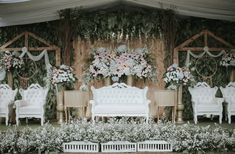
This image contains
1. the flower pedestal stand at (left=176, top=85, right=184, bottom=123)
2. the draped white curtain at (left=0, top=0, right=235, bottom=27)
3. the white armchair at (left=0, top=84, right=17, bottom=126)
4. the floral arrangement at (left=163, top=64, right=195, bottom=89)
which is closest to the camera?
the draped white curtain at (left=0, top=0, right=235, bottom=27)

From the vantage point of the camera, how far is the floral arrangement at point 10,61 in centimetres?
1045

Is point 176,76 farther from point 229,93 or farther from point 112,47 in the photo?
point 112,47

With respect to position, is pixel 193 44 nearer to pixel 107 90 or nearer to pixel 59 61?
pixel 107 90

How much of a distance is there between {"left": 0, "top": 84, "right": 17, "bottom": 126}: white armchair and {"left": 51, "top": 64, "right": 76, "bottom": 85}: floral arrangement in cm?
104

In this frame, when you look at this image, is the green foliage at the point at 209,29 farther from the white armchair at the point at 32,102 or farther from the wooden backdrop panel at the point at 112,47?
the white armchair at the point at 32,102

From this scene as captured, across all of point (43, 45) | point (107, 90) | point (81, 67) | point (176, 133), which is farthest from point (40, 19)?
point (176, 133)

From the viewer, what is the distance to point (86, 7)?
10469 mm

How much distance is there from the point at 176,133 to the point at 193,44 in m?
4.05

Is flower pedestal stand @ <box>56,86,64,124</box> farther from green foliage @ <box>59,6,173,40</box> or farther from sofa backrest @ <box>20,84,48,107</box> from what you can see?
green foliage @ <box>59,6,173,40</box>

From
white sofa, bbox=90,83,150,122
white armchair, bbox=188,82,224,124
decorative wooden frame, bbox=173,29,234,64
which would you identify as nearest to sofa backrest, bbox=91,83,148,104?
white sofa, bbox=90,83,150,122

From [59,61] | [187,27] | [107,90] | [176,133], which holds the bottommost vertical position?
[176,133]

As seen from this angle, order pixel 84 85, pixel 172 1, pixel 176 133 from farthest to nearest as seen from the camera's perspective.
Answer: pixel 84 85
pixel 172 1
pixel 176 133

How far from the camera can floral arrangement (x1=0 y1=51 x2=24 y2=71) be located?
10445mm

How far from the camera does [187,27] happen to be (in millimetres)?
10875
